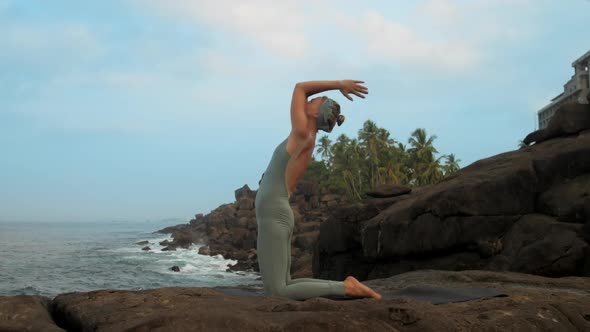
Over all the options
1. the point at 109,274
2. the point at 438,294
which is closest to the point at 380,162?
the point at 109,274

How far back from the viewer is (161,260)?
43.8 metres

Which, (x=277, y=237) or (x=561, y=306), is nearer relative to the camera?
(x=561, y=306)

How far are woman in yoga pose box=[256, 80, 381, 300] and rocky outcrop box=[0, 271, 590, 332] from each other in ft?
1.19

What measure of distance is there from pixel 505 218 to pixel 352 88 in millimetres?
12245

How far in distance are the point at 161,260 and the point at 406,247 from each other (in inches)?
1244

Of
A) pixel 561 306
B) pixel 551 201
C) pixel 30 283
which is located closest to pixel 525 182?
pixel 551 201

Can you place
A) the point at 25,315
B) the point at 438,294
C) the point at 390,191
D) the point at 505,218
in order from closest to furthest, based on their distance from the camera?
the point at 25,315
the point at 438,294
the point at 505,218
the point at 390,191

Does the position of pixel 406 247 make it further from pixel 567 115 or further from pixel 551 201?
pixel 567 115

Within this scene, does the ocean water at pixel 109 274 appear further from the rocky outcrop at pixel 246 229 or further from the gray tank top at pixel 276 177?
the gray tank top at pixel 276 177

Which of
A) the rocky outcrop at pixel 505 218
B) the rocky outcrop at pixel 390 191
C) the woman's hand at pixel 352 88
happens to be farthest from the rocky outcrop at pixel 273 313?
the rocky outcrop at pixel 390 191

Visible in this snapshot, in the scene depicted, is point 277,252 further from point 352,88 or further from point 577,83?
point 577,83

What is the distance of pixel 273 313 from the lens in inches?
127

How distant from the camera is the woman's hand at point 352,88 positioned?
4.54 metres

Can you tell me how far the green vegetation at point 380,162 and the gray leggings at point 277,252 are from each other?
37635 mm
